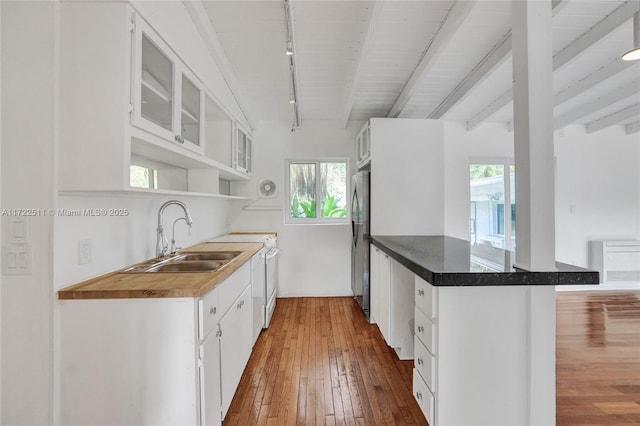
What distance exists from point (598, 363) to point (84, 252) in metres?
3.64

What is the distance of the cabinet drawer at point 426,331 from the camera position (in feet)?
4.42

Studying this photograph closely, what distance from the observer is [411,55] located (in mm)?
2383

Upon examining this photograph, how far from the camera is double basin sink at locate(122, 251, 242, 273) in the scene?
1.69 metres

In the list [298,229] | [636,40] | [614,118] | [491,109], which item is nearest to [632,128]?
[614,118]

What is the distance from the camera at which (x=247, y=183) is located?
3959 mm

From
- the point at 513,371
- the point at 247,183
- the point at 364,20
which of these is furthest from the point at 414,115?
the point at 513,371

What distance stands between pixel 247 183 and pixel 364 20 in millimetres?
2594

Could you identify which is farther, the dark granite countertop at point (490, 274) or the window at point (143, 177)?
the window at point (143, 177)

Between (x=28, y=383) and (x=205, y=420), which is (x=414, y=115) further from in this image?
(x=28, y=383)

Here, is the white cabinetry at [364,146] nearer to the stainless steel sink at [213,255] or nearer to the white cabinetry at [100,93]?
the stainless steel sink at [213,255]

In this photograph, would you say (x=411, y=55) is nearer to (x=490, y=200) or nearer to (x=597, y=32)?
(x=597, y=32)

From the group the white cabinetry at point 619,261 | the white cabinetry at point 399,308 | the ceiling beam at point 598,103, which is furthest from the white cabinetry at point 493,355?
the white cabinetry at point 619,261

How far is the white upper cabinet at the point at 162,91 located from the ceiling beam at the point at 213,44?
0.38m

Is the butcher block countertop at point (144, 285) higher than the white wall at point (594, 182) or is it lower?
lower
